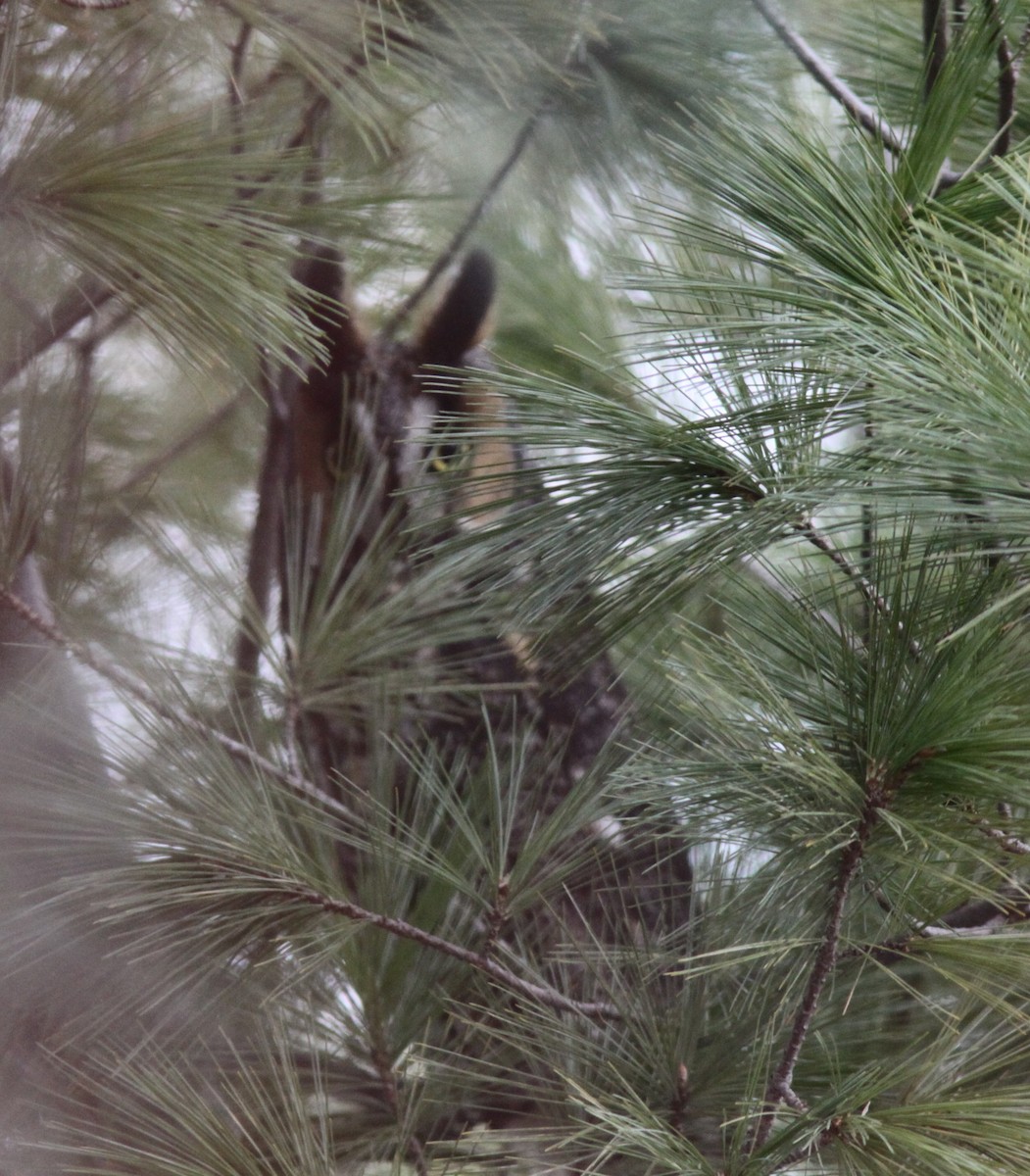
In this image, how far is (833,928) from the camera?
40 centimetres

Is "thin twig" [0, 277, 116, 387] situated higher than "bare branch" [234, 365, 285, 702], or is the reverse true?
"thin twig" [0, 277, 116, 387]

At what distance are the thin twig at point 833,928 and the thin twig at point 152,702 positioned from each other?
0.26 meters

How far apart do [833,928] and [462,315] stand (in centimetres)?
59

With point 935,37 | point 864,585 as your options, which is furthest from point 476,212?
point 864,585

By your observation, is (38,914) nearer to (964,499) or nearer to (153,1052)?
(153,1052)

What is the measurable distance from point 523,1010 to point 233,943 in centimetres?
16

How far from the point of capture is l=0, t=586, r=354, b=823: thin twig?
0.59 meters

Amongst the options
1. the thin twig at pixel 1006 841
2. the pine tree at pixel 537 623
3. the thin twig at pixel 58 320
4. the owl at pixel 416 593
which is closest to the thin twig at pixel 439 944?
the pine tree at pixel 537 623

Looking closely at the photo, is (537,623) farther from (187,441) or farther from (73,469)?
(187,441)

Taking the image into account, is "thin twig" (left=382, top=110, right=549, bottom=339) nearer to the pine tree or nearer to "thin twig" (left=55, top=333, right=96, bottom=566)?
the pine tree

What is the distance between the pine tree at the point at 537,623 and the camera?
392 mm

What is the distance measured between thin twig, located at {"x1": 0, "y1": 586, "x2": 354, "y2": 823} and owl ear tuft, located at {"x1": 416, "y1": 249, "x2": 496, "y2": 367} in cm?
36

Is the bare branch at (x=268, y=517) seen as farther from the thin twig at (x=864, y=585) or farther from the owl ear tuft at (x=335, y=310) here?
the thin twig at (x=864, y=585)

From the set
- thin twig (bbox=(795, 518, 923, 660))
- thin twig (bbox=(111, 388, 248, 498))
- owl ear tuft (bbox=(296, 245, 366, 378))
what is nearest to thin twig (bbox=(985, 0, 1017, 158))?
thin twig (bbox=(795, 518, 923, 660))
